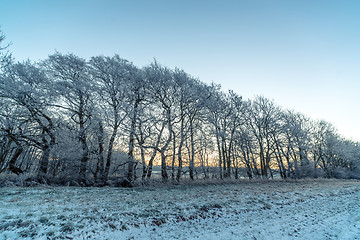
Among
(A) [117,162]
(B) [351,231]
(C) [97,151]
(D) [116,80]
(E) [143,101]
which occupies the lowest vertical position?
(B) [351,231]

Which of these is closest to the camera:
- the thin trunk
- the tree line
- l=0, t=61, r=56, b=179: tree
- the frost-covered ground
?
the frost-covered ground

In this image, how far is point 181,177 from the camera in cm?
1583

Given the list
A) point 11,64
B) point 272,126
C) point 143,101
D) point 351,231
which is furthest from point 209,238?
point 272,126

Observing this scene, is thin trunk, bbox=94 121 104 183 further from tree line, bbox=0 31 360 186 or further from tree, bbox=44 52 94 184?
tree, bbox=44 52 94 184

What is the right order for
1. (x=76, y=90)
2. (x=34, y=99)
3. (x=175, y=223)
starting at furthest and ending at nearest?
(x=76, y=90)
(x=34, y=99)
(x=175, y=223)

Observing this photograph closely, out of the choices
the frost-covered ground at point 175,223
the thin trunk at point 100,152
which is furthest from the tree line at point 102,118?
the frost-covered ground at point 175,223

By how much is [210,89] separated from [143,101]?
26.3 ft

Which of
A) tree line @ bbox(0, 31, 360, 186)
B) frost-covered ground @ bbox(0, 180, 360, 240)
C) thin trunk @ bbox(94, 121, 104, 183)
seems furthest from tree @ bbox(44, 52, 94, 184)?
frost-covered ground @ bbox(0, 180, 360, 240)

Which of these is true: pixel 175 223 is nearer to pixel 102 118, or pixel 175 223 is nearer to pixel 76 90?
pixel 102 118

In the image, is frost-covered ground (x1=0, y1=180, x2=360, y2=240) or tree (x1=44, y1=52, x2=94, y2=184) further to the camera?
tree (x1=44, y1=52, x2=94, y2=184)

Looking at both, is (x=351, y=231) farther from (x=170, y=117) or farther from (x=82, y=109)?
(x=82, y=109)

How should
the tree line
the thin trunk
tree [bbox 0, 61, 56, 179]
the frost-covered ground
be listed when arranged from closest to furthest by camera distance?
the frost-covered ground
tree [bbox 0, 61, 56, 179]
the tree line
the thin trunk

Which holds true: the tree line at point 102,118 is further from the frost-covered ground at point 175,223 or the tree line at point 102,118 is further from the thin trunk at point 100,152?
the frost-covered ground at point 175,223

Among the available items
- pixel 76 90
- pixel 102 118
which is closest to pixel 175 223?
pixel 102 118
